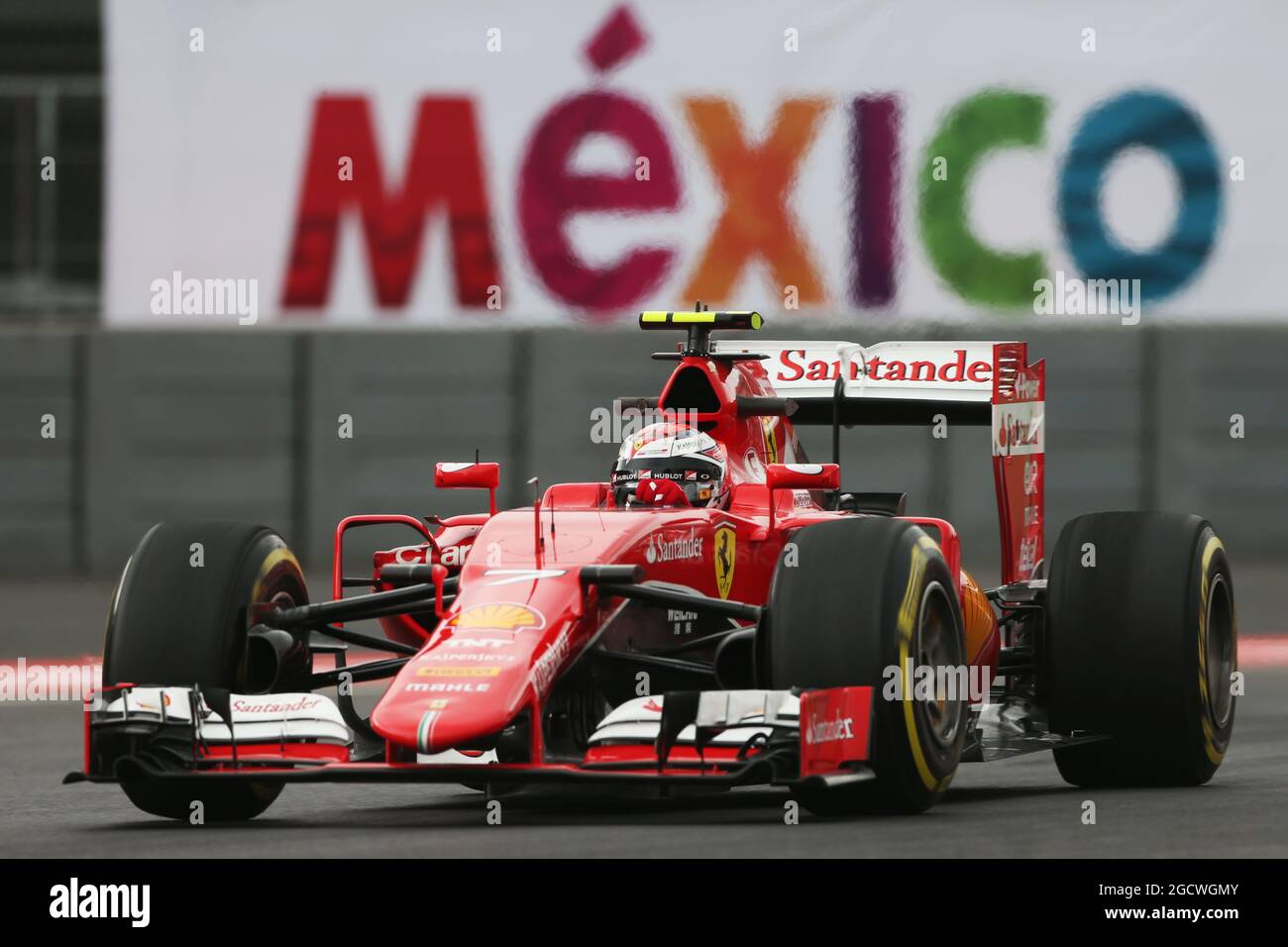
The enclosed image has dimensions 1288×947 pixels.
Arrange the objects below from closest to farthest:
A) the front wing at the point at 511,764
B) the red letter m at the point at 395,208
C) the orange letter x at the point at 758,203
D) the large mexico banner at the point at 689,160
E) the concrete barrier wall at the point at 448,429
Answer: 1. the front wing at the point at 511,764
2. the concrete barrier wall at the point at 448,429
3. the orange letter x at the point at 758,203
4. the large mexico banner at the point at 689,160
5. the red letter m at the point at 395,208

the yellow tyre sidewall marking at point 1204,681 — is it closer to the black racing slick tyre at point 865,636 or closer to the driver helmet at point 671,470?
the black racing slick tyre at point 865,636

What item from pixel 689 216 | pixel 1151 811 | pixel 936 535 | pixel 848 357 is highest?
pixel 689 216

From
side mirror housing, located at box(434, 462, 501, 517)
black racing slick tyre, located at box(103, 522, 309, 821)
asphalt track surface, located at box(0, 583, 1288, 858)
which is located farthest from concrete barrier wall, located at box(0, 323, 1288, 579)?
black racing slick tyre, located at box(103, 522, 309, 821)

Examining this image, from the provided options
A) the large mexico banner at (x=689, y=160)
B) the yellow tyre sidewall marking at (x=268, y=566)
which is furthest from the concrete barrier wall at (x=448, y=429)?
the yellow tyre sidewall marking at (x=268, y=566)

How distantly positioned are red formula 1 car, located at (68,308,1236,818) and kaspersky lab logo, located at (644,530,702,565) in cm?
1

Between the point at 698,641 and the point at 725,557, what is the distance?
24.3 inches

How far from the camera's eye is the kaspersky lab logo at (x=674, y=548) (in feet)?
31.7

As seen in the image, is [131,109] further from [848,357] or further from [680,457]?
[680,457]

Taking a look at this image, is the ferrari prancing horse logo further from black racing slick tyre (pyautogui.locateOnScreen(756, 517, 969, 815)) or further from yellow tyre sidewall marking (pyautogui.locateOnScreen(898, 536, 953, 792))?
yellow tyre sidewall marking (pyautogui.locateOnScreen(898, 536, 953, 792))

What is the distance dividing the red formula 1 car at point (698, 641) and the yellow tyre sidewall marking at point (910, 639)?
0.5 inches

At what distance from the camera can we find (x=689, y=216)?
67.1 feet

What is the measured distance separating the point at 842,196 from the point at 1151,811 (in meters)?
11.0

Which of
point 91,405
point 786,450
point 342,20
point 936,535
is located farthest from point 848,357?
point 342,20
